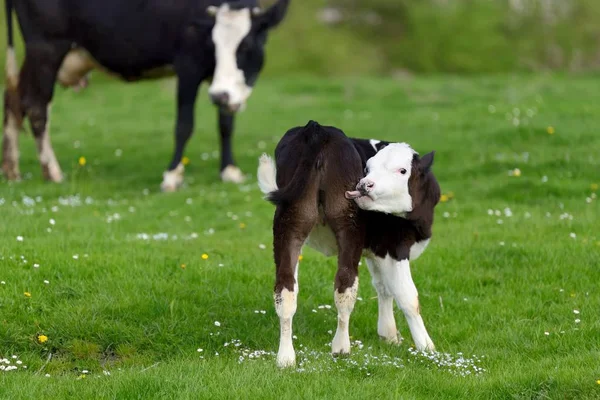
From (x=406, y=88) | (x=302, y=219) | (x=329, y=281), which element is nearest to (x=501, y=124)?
(x=406, y=88)

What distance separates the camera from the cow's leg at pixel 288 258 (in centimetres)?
650

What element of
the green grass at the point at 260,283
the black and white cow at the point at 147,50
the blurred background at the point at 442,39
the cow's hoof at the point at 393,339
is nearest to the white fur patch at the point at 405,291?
the green grass at the point at 260,283

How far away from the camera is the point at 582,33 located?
3428 cm

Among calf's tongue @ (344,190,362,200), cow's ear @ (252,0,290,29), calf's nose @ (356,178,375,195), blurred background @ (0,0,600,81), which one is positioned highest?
cow's ear @ (252,0,290,29)

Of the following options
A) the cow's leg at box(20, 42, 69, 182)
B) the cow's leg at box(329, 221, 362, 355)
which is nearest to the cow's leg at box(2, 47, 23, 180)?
the cow's leg at box(20, 42, 69, 182)

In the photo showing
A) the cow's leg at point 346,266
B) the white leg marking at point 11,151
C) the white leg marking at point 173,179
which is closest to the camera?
the cow's leg at point 346,266

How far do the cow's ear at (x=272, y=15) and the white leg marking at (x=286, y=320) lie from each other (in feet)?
27.2

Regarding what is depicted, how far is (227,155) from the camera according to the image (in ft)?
48.5

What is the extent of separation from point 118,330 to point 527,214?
5885 mm

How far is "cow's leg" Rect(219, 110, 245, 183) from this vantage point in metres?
14.7

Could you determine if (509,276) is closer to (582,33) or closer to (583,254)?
(583,254)

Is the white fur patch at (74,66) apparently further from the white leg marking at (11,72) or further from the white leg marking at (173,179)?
the white leg marking at (173,179)

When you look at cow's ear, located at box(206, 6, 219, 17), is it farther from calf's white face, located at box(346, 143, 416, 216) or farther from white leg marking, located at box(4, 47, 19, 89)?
calf's white face, located at box(346, 143, 416, 216)

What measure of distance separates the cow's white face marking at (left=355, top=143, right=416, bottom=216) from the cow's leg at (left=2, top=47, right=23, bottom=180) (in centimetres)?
935
